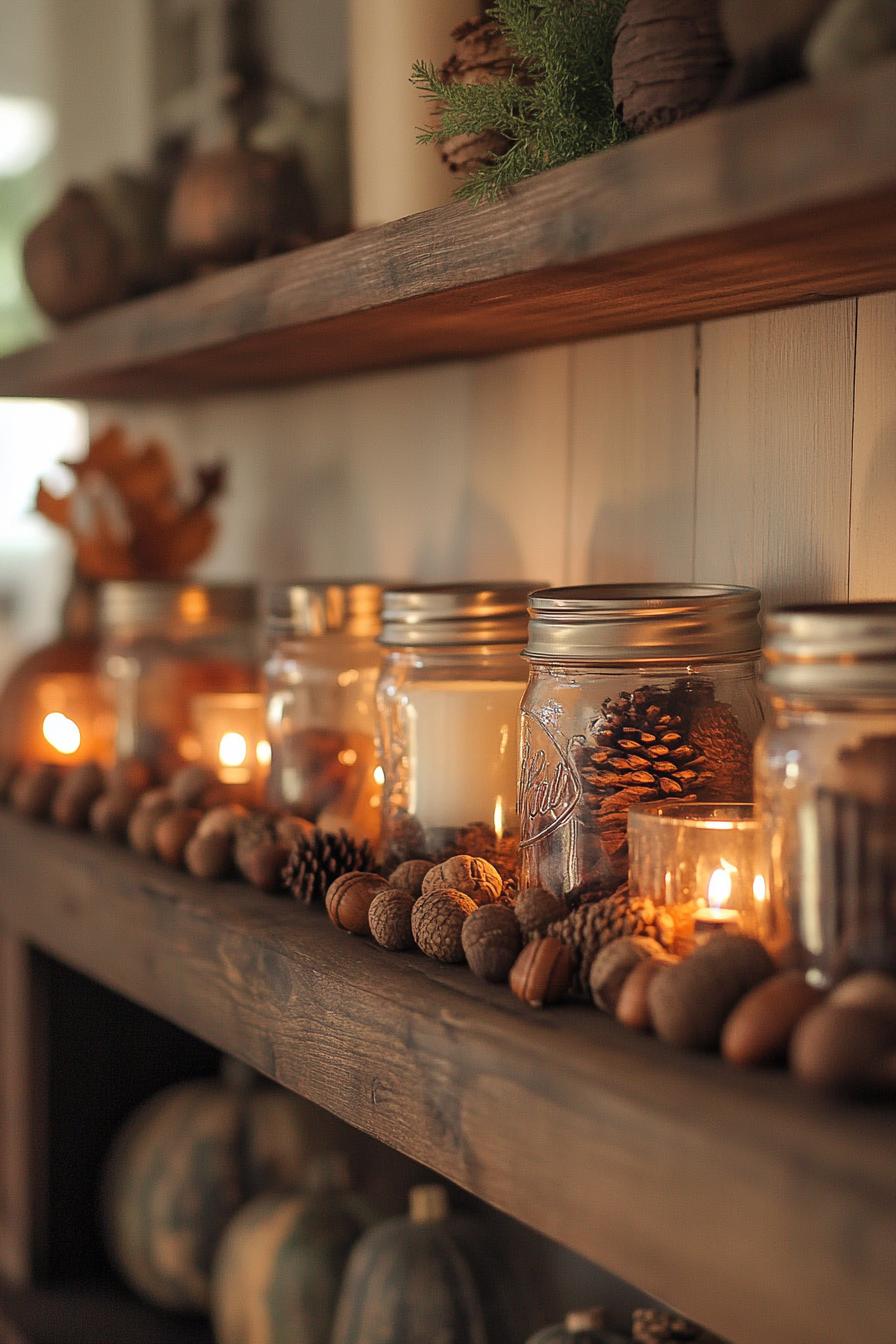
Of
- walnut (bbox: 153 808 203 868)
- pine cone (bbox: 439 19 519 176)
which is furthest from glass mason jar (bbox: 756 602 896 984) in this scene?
walnut (bbox: 153 808 203 868)

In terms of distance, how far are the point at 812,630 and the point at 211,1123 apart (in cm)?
78

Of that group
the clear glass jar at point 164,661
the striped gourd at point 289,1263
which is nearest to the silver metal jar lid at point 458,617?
the clear glass jar at point 164,661

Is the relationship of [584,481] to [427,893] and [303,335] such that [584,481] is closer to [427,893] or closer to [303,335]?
[303,335]

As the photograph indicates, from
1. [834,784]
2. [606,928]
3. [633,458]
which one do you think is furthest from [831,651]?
[633,458]

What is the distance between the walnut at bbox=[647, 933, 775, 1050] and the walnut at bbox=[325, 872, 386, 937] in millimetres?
195

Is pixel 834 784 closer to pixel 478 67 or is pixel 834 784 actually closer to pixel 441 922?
pixel 441 922

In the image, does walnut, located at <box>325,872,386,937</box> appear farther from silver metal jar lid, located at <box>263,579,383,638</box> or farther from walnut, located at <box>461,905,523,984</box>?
silver metal jar lid, located at <box>263,579,383,638</box>

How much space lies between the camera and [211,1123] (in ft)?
3.59

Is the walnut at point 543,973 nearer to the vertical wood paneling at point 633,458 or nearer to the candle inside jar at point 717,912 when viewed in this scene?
the candle inside jar at point 717,912

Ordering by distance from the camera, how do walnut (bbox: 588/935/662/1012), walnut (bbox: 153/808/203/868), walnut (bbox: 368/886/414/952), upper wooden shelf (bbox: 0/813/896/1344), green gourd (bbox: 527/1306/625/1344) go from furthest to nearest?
walnut (bbox: 153/808/203/868), green gourd (bbox: 527/1306/625/1344), walnut (bbox: 368/886/414/952), walnut (bbox: 588/935/662/1012), upper wooden shelf (bbox: 0/813/896/1344)

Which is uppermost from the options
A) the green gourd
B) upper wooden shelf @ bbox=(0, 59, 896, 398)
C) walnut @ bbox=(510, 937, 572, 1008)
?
upper wooden shelf @ bbox=(0, 59, 896, 398)

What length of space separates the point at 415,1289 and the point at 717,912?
42 cm

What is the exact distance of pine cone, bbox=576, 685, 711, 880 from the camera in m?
0.60

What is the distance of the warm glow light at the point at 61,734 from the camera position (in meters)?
1.11
